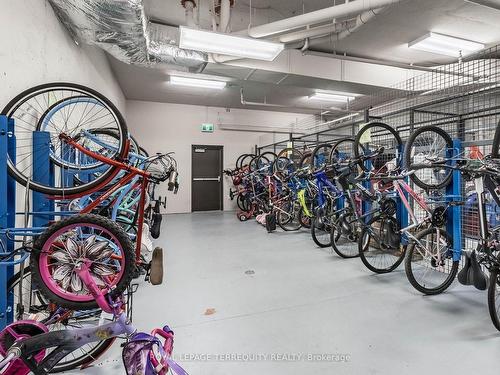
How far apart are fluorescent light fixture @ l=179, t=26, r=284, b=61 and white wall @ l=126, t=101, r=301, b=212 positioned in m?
4.36

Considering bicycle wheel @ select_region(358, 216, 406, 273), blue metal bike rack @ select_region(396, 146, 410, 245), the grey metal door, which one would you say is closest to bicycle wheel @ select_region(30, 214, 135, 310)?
bicycle wheel @ select_region(358, 216, 406, 273)

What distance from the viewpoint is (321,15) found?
2848 millimetres

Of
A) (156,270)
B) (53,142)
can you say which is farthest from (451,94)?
(53,142)

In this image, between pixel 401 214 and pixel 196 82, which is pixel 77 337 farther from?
pixel 196 82

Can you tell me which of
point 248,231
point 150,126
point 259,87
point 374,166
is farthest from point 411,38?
point 150,126

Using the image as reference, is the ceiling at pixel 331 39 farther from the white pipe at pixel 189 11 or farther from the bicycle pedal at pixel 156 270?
the bicycle pedal at pixel 156 270

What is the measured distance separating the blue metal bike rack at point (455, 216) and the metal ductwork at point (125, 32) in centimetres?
322

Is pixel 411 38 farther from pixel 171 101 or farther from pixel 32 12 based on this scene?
pixel 171 101

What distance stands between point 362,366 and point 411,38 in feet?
15.4

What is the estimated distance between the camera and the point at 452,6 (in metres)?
3.39

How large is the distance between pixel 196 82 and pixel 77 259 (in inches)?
189

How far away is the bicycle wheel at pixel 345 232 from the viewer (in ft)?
10.8

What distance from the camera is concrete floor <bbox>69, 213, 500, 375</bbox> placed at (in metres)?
1.50

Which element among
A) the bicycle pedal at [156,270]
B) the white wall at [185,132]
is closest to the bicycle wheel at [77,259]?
the bicycle pedal at [156,270]
